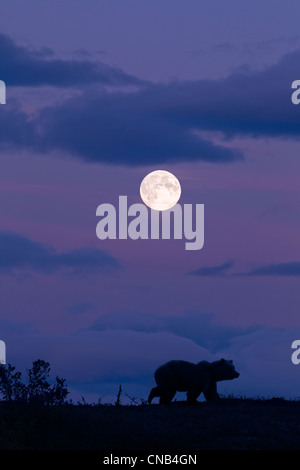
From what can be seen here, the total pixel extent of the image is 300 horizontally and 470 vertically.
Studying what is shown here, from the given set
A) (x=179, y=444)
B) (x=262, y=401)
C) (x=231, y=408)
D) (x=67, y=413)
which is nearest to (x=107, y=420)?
(x=67, y=413)

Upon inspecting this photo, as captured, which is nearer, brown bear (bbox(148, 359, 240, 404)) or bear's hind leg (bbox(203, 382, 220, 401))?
brown bear (bbox(148, 359, 240, 404))

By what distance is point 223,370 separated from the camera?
25.9m

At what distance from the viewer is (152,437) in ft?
57.1

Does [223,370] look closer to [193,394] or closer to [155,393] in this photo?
[193,394]

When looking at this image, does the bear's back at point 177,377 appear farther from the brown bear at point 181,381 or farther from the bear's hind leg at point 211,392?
the bear's hind leg at point 211,392

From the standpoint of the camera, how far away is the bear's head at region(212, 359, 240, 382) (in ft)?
84.5

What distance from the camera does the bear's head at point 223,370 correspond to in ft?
84.5

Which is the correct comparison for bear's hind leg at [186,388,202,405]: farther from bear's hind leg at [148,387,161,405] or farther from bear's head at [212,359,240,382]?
bear's head at [212,359,240,382]

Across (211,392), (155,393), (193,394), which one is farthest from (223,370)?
(155,393)

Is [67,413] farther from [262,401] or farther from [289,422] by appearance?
[262,401]

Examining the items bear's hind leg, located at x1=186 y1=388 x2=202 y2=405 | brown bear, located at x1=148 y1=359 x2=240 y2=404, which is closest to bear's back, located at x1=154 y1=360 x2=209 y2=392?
brown bear, located at x1=148 y1=359 x2=240 y2=404
